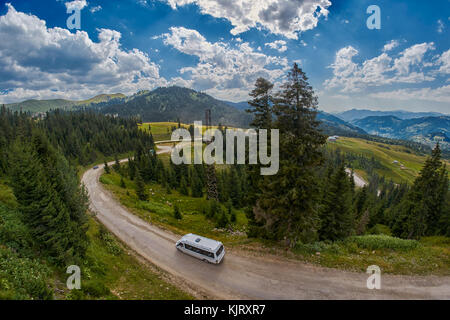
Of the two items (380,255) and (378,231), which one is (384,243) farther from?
(378,231)

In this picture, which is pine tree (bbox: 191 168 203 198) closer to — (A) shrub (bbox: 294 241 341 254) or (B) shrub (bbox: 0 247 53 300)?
(A) shrub (bbox: 294 241 341 254)

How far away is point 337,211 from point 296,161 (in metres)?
20.5

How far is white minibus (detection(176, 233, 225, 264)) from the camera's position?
18516 mm

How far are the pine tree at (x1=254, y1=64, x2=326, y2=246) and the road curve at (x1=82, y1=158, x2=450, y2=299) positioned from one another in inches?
129

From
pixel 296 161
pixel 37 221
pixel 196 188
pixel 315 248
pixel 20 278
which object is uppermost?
pixel 296 161

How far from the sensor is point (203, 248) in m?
19.0

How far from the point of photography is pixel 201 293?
51.2 ft

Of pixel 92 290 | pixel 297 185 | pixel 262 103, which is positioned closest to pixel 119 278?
pixel 92 290

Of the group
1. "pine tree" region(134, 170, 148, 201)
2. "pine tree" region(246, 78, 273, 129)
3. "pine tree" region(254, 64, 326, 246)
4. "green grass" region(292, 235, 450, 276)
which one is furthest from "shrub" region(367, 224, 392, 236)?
"pine tree" region(134, 170, 148, 201)

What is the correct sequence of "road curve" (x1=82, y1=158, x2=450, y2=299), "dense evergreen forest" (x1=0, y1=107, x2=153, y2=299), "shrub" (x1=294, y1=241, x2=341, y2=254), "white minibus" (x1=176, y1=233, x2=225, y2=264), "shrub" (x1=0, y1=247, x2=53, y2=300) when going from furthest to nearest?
"shrub" (x1=294, y1=241, x2=341, y2=254) → "white minibus" (x1=176, y1=233, x2=225, y2=264) → "road curve" (x1=82, y1=158, x2=450, y2=299) → "dense evergreen forest" (x1=0, y1=107, x2=153, y2=299) → "shrub" (x1=0, y1=247, x2=53, y2=300)

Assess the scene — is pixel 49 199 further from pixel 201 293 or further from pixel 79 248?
pixel 201 293

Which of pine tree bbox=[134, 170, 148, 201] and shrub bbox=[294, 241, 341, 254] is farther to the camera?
pine tree bbox=[134, 170, 148, 201]

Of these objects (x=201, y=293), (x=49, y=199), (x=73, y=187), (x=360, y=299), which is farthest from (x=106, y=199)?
(x=360, y=299)
